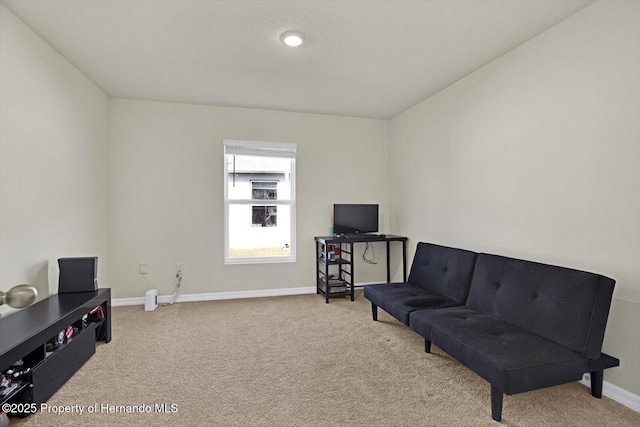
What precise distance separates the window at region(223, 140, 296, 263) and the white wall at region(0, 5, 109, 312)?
149 cm

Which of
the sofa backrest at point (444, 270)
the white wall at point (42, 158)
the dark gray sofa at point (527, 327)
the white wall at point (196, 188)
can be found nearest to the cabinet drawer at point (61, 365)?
the white wall at point (42, 158)

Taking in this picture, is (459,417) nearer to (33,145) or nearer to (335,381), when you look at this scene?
(335,381)

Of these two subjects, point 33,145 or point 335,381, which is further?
point 33,145

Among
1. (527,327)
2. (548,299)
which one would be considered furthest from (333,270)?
(548,299)

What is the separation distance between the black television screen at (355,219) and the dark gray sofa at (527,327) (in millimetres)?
1935

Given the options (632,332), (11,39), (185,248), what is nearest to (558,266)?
(632,332)

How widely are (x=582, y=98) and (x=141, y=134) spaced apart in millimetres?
4366

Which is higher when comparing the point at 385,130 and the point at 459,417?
the point at 385,130

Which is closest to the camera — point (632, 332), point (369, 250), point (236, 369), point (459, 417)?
point (459, 417)

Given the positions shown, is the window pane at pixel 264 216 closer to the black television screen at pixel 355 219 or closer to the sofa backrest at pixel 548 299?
the black television screen at pixel 355 219

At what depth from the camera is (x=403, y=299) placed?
2926 millimetres

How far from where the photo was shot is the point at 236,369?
2424 mm

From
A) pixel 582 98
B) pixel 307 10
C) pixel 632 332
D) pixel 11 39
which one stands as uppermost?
pixel 307 10

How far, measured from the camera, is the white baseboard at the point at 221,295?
3992mm
